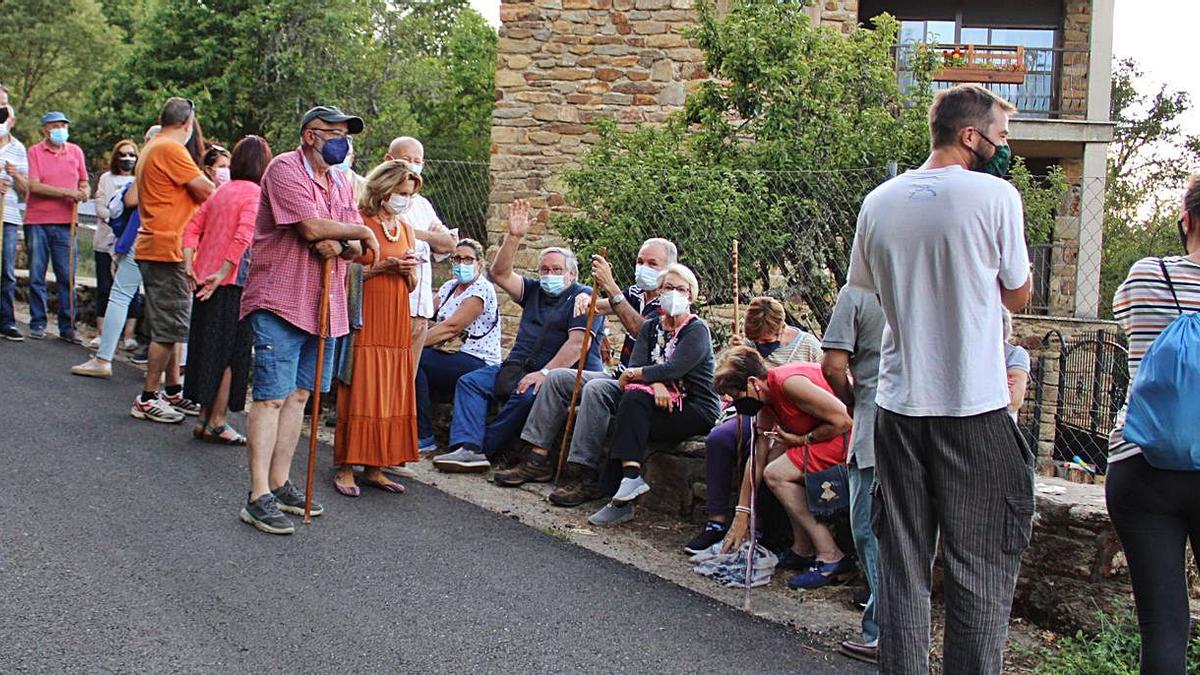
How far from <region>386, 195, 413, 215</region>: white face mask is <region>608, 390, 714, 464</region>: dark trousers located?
65.4 inches

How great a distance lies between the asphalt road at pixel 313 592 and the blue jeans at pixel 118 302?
2.44 metres

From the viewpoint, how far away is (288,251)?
603 cm

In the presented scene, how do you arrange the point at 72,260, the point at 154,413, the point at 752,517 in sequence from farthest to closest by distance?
the point at 72,260, the point at 154,413, the point at 752,517

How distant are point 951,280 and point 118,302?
7402 millimetres

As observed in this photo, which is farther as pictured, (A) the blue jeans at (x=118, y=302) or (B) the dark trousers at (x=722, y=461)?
(A) the blue jeans at (x=118, y=302)

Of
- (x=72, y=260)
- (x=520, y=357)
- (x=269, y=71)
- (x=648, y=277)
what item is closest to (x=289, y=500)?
(x=520, y=357)

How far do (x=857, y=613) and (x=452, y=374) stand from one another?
11.9 feet

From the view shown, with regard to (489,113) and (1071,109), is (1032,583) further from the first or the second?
(489,113)

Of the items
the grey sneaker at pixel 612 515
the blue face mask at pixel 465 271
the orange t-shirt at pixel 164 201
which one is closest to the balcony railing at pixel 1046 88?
the blue face mask at pixel 465 271

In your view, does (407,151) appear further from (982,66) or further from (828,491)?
(982,66)

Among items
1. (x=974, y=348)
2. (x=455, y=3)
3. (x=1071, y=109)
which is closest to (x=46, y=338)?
(x=974, y=348)

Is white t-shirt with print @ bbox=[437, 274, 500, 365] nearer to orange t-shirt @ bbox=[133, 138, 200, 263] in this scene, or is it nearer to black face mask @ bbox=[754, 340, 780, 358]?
orange t-shirt @ bbox=[133, 138, 200, 263]

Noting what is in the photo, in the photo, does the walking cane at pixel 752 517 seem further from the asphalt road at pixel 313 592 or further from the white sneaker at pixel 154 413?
the white sneaker at pixel 154 413

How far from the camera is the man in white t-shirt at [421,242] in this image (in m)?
7.89
